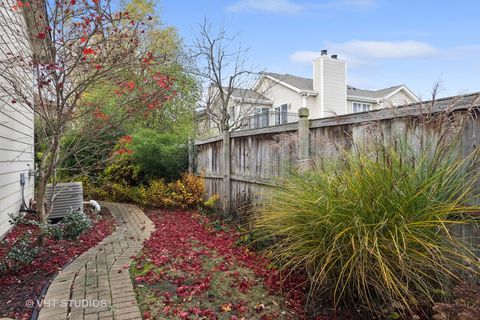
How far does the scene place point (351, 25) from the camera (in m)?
11.3

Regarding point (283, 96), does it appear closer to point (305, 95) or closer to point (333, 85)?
point (305, 95)

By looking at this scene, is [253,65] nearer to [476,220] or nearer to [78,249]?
[78,249]

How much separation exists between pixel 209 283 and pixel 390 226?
5.89 feet

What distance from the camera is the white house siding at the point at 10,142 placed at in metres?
5.03

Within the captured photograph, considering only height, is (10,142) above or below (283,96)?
below

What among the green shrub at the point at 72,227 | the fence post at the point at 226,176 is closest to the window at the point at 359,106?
the fence post at the point at 226,176

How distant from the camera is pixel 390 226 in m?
2.54

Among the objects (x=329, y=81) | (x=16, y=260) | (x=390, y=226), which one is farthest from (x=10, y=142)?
(x=329, y=81)

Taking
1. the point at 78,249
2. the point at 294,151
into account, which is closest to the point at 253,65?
the point at 294,151

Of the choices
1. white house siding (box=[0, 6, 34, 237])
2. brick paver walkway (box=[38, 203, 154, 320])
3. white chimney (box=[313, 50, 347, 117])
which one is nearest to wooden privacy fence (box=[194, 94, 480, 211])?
brick paver walkway (box=[38, 203, 154, 320])

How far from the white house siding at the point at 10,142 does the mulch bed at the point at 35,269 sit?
54cm

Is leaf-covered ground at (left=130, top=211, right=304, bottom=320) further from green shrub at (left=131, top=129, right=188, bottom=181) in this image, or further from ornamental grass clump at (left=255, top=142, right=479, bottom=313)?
green shrub at (left=131, top=129, right=188, bottom=181)

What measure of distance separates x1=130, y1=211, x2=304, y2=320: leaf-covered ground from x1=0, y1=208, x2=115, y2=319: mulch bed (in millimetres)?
847

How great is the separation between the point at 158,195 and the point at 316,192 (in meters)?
5.92
